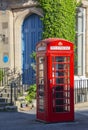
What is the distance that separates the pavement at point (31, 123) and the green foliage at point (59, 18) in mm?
3613

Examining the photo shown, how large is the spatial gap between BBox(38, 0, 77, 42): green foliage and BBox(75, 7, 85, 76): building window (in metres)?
0.54

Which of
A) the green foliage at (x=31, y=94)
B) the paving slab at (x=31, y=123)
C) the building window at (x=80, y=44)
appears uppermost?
the building window at (x=80, y=44)

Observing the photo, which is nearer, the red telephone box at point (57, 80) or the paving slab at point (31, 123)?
the paving slab at point (31, 123)

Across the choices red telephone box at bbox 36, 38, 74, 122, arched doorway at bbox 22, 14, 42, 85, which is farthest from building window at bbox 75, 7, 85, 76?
red telephone box at bbox 36, 38, 74, 122

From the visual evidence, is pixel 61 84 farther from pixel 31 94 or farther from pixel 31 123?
pixel 31 94

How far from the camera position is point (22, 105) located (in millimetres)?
17328

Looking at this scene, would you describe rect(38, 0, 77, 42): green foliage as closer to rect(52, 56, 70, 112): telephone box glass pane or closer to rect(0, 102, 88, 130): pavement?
rect(0, 102, 88, 130): pavement

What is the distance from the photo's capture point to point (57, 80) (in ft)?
42.9

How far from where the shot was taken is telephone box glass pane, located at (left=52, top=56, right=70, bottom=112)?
512 inches

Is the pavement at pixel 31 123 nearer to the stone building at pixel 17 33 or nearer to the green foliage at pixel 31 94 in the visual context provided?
the green foliage at pixel 31 94

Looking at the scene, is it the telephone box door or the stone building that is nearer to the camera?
the telephone box door

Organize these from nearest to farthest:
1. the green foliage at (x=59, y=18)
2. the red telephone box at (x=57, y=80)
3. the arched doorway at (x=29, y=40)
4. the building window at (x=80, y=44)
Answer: the red telephone box at (x=57, y=80)
the green foliage at (x=59, y=18)
the building window at (x=80, y=44)
the arched doorway at (x=29, y=40)

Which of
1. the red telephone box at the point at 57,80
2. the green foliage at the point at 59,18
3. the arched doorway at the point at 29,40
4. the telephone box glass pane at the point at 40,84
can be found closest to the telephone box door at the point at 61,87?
the red telephone box at the point at 57,80

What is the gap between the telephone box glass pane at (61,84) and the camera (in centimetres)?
1300
